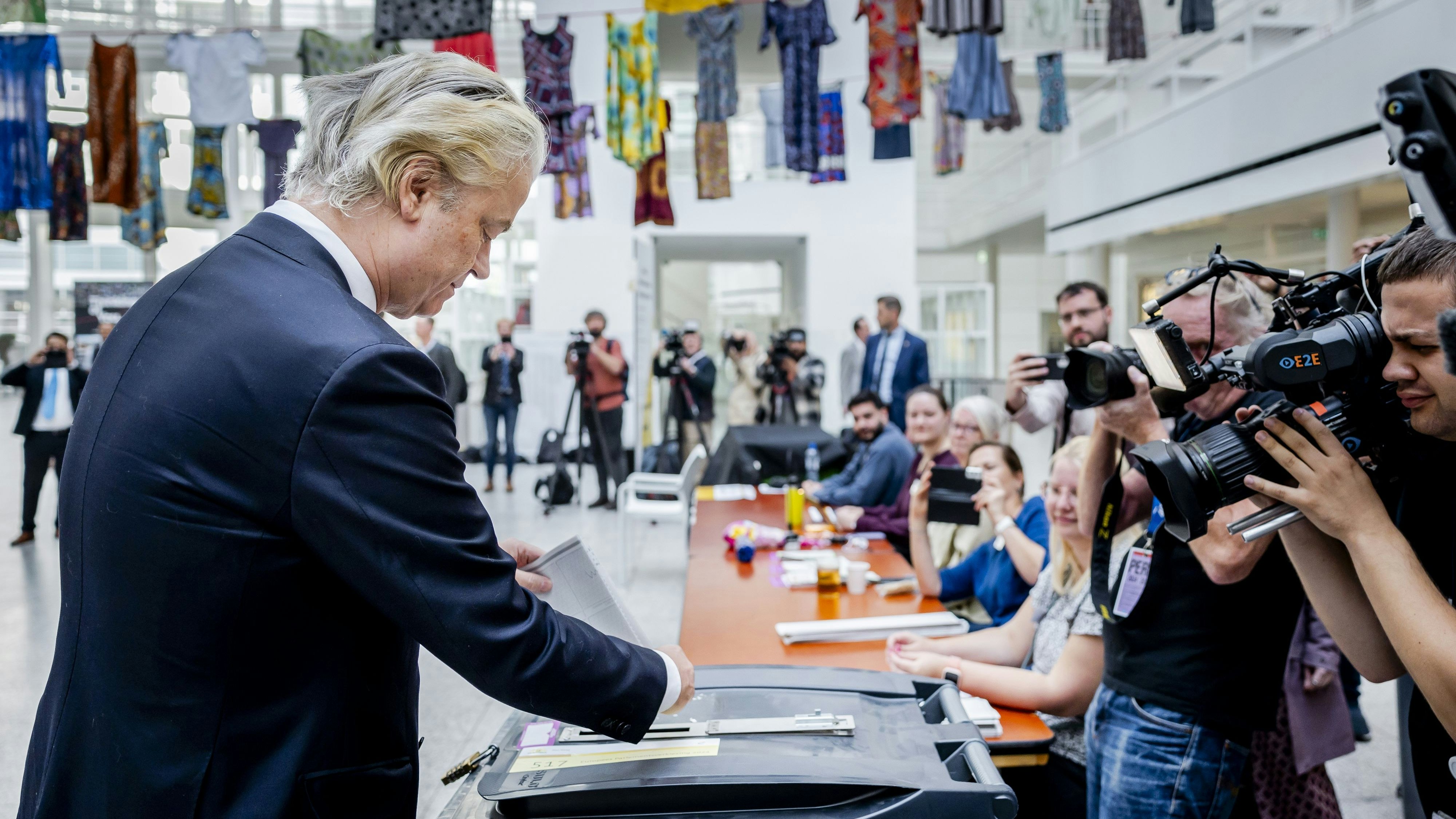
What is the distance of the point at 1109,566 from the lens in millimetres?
1558

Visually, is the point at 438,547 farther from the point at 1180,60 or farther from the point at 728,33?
the point at 1180,60

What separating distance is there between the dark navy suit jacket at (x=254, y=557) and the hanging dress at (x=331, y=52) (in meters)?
6.72

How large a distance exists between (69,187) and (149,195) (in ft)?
1.85

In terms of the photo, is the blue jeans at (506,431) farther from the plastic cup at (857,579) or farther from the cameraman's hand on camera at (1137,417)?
the cameraman's hand on camera at (1137,417)

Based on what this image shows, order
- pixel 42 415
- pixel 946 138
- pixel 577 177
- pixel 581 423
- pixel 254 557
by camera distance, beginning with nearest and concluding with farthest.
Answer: pixel 254 557
pixel 42 415
pixel 581 423
pixel 577 177
pixel 946 138

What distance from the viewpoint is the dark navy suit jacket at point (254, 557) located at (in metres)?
0.70

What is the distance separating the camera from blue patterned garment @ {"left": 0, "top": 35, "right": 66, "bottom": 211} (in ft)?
21.9

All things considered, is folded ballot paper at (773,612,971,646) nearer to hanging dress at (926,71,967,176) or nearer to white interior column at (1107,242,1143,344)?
hanging dress at (926,71,967,176)

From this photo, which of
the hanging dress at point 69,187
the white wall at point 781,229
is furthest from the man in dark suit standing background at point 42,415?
the white wall at point 781,229

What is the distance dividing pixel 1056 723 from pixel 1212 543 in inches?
28.8

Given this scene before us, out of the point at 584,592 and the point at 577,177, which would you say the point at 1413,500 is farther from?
the point at 577,177

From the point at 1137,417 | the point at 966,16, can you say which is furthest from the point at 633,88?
the point at 1137,417

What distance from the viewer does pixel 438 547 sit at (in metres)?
0.72

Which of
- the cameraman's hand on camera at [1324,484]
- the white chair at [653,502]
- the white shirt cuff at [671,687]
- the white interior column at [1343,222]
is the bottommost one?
the white chair at [653,502]
